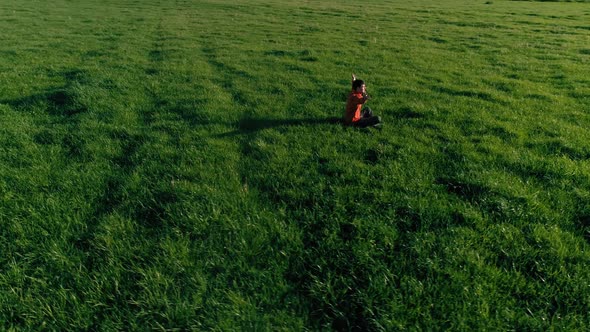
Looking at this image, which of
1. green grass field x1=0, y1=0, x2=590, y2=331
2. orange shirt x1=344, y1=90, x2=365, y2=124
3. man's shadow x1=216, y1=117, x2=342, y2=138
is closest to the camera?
green grass field x1=0, y1=0, x2=590, y2=331

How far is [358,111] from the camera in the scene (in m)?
7.53

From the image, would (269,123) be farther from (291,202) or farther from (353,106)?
(291,202)

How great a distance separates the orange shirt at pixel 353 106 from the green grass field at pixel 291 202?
33cm

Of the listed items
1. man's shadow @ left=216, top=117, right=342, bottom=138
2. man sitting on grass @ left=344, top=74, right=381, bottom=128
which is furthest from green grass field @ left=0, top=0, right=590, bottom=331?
man sitting on grass @ left=344, top=74, right=381, bottom=128

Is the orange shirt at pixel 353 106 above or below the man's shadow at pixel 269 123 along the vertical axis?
above

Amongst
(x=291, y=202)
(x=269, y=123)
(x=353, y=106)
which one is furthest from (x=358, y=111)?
(x=291, y=202)

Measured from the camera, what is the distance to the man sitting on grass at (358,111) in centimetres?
713

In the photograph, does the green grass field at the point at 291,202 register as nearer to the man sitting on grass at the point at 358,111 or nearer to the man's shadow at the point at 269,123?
the man's shadow at the point at 269,123

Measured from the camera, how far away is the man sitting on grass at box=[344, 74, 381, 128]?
7.13 m

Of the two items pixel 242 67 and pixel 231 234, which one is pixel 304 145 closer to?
pixel 231 234

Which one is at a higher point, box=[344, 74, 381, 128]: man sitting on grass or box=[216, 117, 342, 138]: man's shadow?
box=[344, 74, 381, 128]: man sitting on grass

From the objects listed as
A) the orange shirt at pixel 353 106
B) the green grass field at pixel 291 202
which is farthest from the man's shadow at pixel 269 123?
the orange shirt at pixel 353 106

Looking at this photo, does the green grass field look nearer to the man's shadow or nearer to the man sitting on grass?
the man's shadow

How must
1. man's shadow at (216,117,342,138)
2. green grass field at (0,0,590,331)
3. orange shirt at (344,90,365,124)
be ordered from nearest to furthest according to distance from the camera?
green grass field at (0,0,590,331)
orange shirt at (344,90,365,124)
man's shadow at (216,117,342,138)
